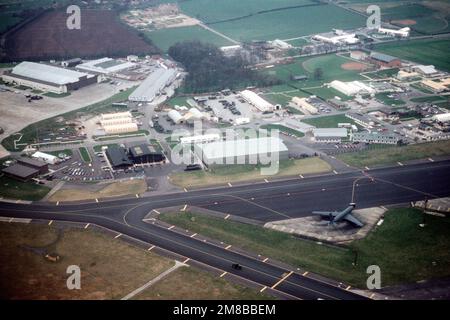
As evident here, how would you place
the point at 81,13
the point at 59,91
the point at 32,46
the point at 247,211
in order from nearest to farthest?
the point at 247,211 → the point at 59,91 → the point at 32,46 → the point at 81,13

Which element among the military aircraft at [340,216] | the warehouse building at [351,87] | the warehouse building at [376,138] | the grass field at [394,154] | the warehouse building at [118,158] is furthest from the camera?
the warehouse building at [351,87]

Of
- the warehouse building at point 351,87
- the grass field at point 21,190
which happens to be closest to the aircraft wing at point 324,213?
the grass field at point 21,190

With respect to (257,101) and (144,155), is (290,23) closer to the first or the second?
(257,101)

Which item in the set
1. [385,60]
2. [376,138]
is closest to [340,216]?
[376,138]

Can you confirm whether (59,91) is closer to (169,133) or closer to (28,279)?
Answer: (169,133)

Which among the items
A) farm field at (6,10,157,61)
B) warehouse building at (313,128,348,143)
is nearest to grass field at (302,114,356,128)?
warehouse building at (313,128,348,143)

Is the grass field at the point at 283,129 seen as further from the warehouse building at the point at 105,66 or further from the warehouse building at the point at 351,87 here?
the warehouse building at the point at 105,66
